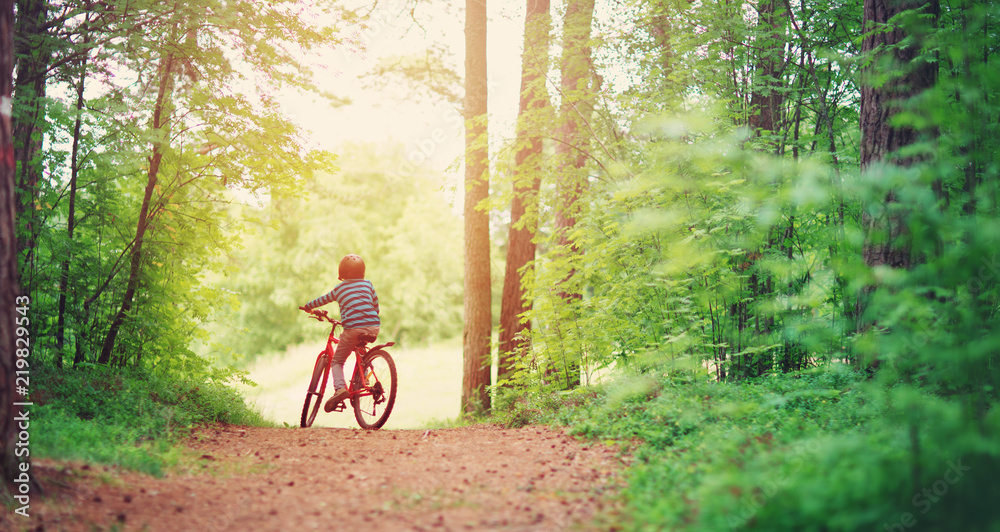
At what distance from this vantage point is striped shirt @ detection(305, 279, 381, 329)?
7.13m

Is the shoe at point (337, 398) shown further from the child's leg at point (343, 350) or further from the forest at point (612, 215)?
the forest at point (612, 215)

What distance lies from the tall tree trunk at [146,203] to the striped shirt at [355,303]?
2.09 m

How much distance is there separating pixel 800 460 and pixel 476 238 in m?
6.95

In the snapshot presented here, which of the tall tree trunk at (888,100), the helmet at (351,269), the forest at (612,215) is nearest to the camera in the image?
the forest at (612,215)

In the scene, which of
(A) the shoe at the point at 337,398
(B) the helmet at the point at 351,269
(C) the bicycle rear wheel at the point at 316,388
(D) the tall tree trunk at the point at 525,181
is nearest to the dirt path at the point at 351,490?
(A) the shoe at the point at 337,398

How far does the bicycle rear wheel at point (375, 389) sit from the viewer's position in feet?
23.3

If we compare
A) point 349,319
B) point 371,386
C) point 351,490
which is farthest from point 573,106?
point 351,490

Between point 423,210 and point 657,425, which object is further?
point 423,210

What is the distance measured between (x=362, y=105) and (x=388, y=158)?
2097 cm

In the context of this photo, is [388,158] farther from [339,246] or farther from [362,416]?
[362,416]

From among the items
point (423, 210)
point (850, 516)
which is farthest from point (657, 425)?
point (423, 210)

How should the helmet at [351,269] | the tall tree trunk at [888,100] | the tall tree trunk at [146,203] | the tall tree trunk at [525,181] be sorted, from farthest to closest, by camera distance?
Answer: 1. the tall tree trunk at [525,181]
2. the helmet at [351,269]
3. the tall tree trunk at [146,203]
4. the tall tree trunk at [888,100]

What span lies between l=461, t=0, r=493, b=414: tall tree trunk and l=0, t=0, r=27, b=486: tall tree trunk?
19.8 feet

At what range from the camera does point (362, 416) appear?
23.6 ft
